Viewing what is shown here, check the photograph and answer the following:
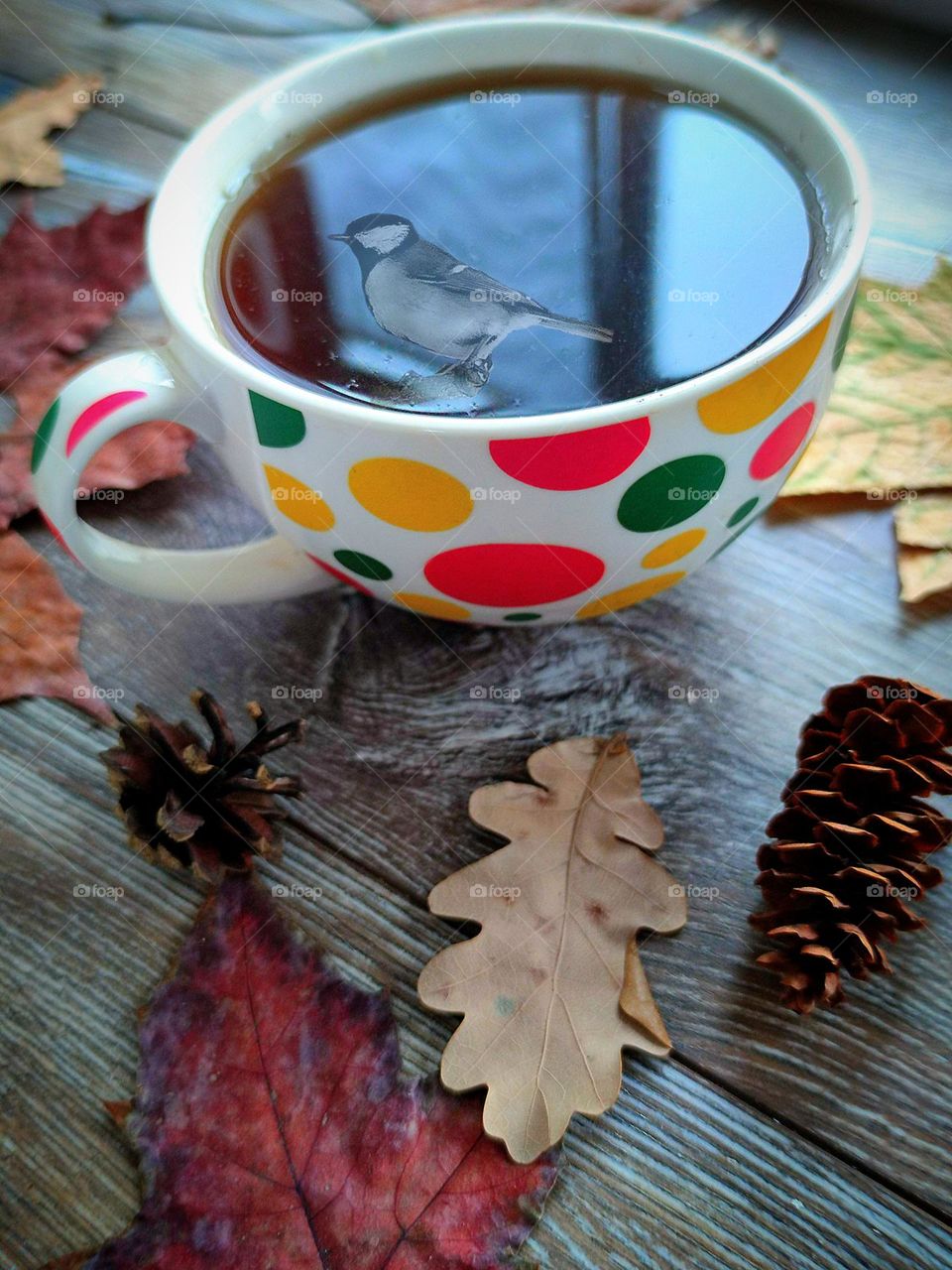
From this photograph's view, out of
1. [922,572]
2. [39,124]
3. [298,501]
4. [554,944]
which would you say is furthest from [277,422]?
[39,124]

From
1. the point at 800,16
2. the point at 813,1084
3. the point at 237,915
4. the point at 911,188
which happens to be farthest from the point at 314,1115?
the point at 800,16

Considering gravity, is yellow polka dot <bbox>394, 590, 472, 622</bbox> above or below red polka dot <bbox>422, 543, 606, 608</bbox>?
below

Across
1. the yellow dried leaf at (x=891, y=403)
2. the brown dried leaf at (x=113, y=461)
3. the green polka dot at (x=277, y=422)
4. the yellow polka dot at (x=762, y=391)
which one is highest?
the yellow polka dot at (x=762, y=391)

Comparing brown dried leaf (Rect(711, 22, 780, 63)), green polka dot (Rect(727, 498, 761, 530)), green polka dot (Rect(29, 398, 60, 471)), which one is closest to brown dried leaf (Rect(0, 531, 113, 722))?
green polka dot (Rect(29, 398, 60, 471))

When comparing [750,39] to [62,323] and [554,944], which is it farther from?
[554,944]

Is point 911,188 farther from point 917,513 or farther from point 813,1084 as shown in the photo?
point 813,1084

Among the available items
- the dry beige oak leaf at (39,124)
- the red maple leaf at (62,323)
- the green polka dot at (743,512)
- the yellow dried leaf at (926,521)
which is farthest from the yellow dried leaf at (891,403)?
the dry beige oak leaf at (39,124)

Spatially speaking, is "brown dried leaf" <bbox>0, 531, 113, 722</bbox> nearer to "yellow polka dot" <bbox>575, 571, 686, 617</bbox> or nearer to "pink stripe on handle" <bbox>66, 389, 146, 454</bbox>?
"pink stripe on handle" <bbox>66, 389, 146, 454</bbox>

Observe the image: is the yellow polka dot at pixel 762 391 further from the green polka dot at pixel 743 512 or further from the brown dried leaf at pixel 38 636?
the brown dried leaf at pixel 38 636
